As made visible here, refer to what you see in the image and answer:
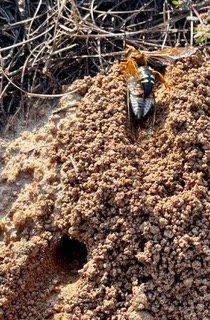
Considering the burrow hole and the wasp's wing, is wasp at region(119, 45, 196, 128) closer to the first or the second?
the wasp's wing

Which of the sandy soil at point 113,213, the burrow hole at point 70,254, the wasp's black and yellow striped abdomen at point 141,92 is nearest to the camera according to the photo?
the sandy soil at point 113,213

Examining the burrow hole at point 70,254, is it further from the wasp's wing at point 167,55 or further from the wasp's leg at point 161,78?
the wasp's wing at point 167,55

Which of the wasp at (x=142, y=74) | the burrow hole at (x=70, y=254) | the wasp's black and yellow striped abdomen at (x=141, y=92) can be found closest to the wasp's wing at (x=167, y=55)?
the wasp at (x=142, y=74)

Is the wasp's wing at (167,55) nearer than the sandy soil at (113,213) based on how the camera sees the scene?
No

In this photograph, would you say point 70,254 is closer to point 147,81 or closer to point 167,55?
point 147,81

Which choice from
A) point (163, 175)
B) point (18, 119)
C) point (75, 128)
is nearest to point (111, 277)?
point (163, 175)

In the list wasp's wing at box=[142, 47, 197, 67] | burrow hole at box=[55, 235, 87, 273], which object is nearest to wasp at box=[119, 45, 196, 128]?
wasp's wing at box=[142, 47, 197, 67]
